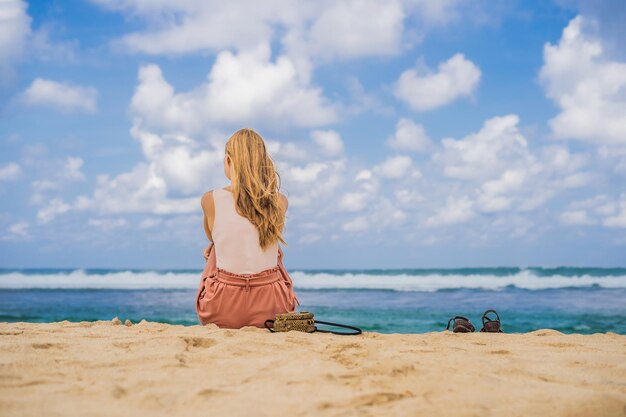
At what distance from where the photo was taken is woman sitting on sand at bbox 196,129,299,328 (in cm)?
443

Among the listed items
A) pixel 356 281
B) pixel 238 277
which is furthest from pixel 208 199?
pixel 356 281

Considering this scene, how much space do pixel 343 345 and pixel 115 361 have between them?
1420 mm

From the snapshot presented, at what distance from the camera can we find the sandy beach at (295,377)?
2381mm

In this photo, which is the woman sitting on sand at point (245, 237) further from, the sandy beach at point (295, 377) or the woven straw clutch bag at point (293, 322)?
the sandy beach at point (295, 377)

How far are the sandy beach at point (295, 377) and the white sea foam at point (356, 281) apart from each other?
24.0 m

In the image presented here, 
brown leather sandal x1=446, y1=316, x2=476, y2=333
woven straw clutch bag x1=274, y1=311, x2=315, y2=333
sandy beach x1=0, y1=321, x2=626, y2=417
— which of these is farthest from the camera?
brown leather sandal x1=446, y1=316, x2=476, y2=333

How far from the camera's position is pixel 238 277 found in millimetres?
4473

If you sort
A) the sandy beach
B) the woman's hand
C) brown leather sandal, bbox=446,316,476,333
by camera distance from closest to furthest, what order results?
the sandy beach
the woman's hand
brown leather sandal, bbox=446,316,476,333

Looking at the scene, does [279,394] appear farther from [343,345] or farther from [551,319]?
[551,319]

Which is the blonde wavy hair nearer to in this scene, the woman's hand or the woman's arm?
the woman's arm

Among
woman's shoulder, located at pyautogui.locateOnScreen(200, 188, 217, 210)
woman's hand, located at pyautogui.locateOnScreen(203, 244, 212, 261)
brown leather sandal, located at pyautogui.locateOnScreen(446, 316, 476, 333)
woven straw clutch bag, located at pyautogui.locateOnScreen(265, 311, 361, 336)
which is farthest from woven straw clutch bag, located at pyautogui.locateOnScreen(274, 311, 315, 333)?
brown leather sandal, located at pyautogui.locateOnScreen(446, 316, 476, 333)

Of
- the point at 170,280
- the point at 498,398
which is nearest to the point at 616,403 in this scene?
the point at 498,398

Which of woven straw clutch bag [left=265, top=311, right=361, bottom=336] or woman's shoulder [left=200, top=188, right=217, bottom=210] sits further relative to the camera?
woman's shoulder [left=200, top=188, right=217, bottom=210]

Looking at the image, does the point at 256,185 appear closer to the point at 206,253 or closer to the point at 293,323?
the point at 206,253
